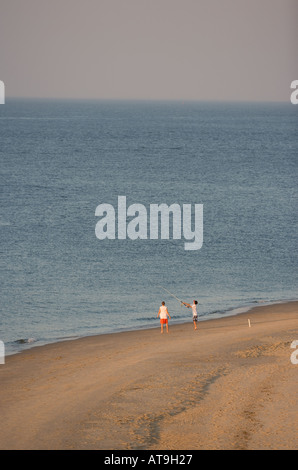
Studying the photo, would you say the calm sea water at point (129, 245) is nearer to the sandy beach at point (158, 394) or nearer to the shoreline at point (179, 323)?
the shoreline at point (179, 323)

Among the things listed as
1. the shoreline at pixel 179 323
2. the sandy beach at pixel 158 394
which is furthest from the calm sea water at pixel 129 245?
the sandy beach at pixel 158 394

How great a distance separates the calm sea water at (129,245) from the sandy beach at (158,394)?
18.7 feet

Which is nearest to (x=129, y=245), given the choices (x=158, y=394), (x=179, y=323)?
(x=179, y=323)

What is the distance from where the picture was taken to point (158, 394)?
18.8m

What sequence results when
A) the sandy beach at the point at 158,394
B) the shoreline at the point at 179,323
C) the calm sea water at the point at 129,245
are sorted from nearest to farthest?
the sandy beach at the point at 158,394 → the shoreline at the point at 179,323 → the calm sea water at the point at 129,245

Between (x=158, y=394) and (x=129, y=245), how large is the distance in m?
28.9

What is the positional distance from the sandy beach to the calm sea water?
570cm

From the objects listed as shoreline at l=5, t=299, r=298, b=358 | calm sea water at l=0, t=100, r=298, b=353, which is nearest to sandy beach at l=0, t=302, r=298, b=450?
shoreline at l=5, t=299, r=298, b=358

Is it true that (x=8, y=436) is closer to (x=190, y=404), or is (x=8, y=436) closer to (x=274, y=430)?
(x=190, y=404)

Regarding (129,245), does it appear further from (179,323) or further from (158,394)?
(158,394)

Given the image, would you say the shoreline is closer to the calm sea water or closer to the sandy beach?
the calm sea water

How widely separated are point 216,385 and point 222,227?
117 ft

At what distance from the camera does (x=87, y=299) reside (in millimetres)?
35406

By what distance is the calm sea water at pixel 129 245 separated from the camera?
Answer: 3388 cm
